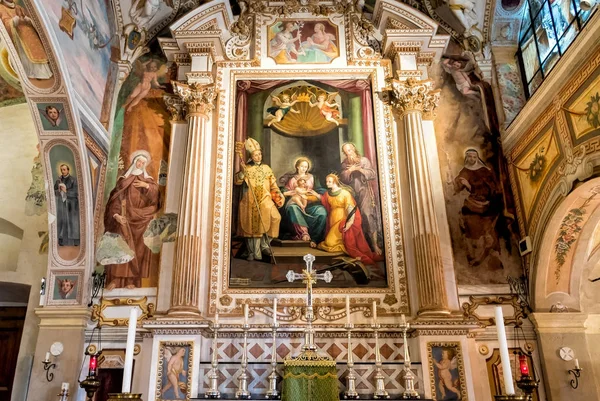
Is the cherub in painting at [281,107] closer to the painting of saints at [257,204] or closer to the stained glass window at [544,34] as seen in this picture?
the painting of saints at [257,204]

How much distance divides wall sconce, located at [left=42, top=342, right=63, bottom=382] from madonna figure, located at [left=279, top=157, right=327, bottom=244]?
11.4 ft

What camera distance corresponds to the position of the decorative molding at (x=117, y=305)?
7.86 m

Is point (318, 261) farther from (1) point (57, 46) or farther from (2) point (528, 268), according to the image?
(1) point (57, 46)

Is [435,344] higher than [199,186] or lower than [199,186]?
lower

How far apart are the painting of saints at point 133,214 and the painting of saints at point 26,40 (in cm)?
196

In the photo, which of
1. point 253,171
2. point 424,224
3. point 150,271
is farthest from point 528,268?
point 150,271

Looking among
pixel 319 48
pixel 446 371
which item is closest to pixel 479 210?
pixel 446 371

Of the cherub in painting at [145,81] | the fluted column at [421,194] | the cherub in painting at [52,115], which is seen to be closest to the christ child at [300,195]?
the fluted column at [421,194]

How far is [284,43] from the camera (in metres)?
9.70

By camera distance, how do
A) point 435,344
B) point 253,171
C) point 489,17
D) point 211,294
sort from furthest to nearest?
point 489,17 → point 253,171 → point 211,294 → point 435,344

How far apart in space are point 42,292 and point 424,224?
5.61m

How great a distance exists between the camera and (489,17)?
947 cm

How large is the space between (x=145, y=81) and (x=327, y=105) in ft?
10.4

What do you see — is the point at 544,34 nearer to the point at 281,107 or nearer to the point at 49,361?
the point at 281,107
